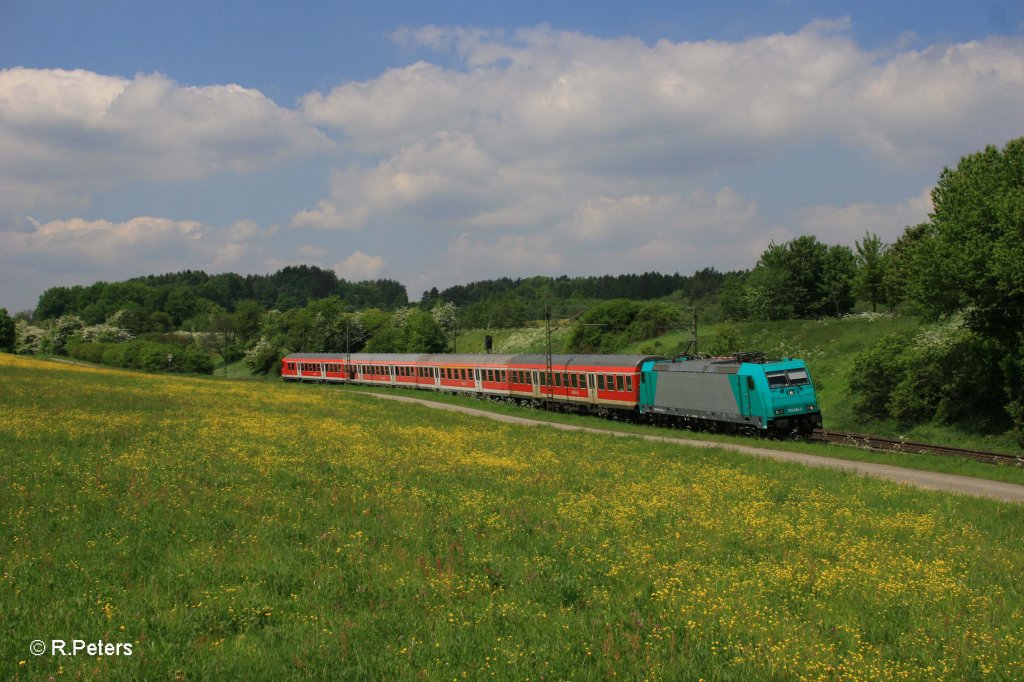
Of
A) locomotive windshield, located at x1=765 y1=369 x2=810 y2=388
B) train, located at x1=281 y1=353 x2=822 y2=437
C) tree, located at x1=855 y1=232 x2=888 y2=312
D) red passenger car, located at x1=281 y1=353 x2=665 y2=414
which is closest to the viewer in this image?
locomotive windshield, located at x1=765 y1=369 x2=810 y2=388

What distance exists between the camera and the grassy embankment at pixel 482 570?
→ 9242 millimetres

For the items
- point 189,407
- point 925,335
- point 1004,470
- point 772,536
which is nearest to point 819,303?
point 925,335

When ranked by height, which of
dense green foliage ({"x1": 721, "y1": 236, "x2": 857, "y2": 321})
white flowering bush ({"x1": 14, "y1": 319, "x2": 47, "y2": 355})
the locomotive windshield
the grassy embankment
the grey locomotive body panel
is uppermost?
dense green foliage ({"x1": 721, "y1": 236, "x2": 857, "y2": 321})

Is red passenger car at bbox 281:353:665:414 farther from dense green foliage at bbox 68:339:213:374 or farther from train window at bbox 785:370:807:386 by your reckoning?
dense green foliage at bbox 68:339:213:374

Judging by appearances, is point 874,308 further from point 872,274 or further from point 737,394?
point 737,394

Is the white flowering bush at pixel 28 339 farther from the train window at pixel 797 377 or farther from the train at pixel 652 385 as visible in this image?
the train window at pixel 797 377

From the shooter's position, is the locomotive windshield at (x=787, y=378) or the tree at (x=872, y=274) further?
the tree at (x=872, y=274)

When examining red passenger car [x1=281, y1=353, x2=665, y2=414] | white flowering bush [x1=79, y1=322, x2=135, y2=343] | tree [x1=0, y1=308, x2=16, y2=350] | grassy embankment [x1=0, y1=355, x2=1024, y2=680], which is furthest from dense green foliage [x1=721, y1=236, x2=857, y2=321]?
white flowering bush [x1=79, y1=322, x2=135, y2=343]

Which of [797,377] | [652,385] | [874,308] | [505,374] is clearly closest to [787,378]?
[797,377]

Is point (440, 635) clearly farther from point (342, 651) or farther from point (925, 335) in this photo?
point (925, 335)

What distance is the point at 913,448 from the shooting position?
32.2m

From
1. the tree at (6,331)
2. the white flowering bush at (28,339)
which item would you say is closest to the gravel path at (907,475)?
the tree at (6,331)

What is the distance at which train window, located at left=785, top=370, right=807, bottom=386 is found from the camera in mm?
33906

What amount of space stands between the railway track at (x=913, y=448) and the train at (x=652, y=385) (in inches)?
85.9
